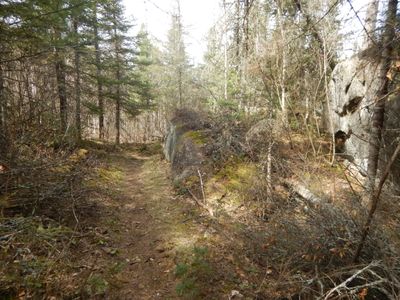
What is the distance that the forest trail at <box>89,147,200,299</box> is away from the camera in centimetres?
379

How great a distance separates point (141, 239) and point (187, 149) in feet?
14.6

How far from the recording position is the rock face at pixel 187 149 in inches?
327

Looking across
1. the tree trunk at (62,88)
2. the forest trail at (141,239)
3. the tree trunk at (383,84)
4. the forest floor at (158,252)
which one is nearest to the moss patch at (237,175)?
the forest floor at (158,252)

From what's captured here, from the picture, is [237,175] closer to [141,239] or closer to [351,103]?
[141,239]

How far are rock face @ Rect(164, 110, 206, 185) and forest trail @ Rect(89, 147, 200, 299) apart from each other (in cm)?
67

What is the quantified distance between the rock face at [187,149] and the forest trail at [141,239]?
666mm

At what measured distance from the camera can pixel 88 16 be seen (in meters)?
14.0

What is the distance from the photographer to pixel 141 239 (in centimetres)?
525

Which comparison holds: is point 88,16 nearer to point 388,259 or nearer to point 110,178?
point 110,178

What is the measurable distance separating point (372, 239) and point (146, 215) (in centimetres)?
480

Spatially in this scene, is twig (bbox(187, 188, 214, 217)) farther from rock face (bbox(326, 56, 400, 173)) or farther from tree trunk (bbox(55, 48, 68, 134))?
tree trunk (bbox(55, 48, 68, 134))

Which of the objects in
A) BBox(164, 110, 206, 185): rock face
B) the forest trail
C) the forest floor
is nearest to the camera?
the forest floor

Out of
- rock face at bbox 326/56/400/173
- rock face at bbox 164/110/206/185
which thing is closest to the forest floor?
rock face at bbox 164/110/206/185

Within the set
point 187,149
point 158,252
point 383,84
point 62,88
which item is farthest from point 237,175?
point 62,88
